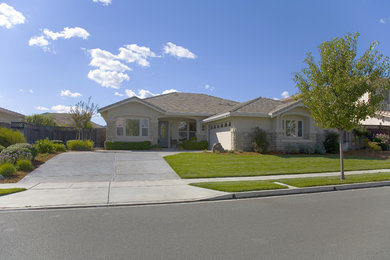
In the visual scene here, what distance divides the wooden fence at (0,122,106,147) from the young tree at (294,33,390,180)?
56.7ft

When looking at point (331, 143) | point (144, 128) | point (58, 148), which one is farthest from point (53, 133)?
point (331, 143)

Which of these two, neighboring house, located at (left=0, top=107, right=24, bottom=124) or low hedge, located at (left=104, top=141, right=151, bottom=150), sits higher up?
neighboring house, located at (left=0, top=107, right=24, bottom=124)

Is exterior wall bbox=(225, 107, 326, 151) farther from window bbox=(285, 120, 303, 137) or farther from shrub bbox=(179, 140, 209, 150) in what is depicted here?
shrub bbox=(179, 140, 209, 150)

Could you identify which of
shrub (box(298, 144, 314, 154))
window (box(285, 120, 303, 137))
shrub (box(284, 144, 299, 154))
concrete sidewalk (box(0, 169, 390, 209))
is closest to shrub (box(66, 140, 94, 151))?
concrete sidewalk (box(0, 169, 390, 209))

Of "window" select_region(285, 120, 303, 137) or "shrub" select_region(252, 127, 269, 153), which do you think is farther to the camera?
"window" select_region(285, 120, 303, 137)

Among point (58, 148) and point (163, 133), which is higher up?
point (163, 133)

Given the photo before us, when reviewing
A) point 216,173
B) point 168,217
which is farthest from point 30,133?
point 168,217

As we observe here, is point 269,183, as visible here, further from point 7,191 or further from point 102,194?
point 7,191

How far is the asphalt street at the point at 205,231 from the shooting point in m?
4.27

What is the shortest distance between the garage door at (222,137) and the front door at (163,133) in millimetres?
4123

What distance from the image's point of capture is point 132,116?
75.6 feet

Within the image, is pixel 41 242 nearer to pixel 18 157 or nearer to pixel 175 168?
pixel 175 168

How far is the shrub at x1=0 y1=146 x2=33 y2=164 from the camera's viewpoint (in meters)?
12.3

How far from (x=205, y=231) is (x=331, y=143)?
1799cm
